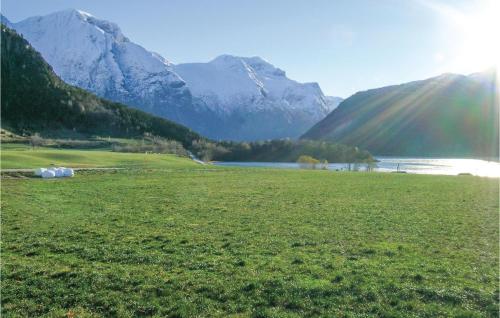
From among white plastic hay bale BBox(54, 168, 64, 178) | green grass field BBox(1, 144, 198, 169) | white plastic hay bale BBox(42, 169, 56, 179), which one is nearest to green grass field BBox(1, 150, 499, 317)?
white plastic hay bale BBox(42, 169, 56, 179)

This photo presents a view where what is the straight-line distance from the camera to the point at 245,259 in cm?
2052

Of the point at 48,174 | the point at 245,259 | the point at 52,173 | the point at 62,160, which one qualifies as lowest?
the point at 245,259

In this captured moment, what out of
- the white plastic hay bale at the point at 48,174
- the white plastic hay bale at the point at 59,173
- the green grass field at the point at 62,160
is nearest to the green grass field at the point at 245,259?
the white plastic hay bale at the point at 48,174

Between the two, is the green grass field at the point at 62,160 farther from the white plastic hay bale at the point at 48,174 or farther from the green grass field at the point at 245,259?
the green grass field at the point at 245,259

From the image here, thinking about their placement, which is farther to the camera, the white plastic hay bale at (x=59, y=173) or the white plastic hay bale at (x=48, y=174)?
the white plastic hay bale at (x=59, y=173)

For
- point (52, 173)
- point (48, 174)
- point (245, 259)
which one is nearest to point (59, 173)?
point (52, 173)

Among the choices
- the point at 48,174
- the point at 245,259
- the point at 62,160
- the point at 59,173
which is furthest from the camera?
the point at 62,160

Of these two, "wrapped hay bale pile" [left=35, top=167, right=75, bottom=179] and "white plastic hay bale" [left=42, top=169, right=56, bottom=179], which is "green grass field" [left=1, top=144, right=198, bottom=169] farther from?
"white plastic hay bale" [left=42, top=169, right=56, bottom=179]

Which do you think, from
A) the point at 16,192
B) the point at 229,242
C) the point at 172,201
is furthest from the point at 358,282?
the point at 16,192

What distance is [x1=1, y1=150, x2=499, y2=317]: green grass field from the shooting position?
1533 cm

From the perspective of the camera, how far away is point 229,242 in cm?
2388

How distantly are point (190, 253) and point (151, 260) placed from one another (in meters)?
2.16

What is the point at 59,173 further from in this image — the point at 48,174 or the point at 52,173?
the point at 48,174

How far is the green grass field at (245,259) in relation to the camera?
50.3 ft
